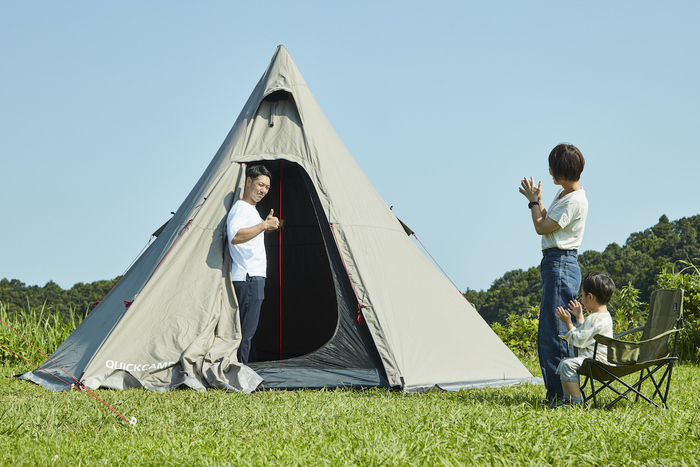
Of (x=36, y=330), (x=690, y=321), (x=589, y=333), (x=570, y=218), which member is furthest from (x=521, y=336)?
(x=36, y=330)

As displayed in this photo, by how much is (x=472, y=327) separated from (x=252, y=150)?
2.39 m

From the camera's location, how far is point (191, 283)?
4.63 m

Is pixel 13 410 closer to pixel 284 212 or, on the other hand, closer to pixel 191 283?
pixel 191 283

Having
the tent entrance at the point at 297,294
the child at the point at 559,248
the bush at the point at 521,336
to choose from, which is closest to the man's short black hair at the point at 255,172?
the tent entrance at the point at 297,294

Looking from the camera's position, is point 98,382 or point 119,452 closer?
point 119,452

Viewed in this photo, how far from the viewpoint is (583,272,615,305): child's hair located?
331 cm

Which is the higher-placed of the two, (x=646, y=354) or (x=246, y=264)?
(x=246, y=264)

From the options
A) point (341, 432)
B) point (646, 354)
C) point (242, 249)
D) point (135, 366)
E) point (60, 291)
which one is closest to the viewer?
point (341, 432)

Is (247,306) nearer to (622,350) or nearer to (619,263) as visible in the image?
(622,350)

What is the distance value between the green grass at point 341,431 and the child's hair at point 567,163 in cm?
→ 128

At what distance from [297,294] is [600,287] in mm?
3962

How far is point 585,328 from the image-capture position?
3287mm

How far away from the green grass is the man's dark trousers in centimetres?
79

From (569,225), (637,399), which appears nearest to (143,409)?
(569,225)
